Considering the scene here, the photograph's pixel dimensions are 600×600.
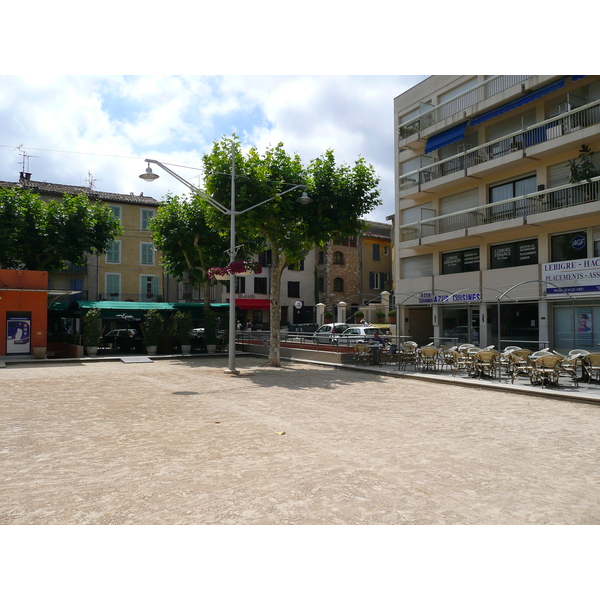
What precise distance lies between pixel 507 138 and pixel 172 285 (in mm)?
29400

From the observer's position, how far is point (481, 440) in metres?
7.79

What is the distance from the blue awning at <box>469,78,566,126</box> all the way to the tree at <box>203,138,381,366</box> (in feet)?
24.7

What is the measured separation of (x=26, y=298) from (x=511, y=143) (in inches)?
945

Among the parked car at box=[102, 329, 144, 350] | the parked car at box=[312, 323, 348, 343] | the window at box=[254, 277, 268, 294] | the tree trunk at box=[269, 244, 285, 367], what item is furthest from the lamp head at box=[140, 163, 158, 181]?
the window at box=[254, 277, 268, 294]

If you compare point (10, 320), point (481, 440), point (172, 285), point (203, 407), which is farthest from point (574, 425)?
point (172, 285)

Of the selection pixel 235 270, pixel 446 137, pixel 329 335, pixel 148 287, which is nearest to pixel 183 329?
pixel 329 335

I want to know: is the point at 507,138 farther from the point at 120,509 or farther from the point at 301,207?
the point at 120,509

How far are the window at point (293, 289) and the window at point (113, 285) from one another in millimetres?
16021

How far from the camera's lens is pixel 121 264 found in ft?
136

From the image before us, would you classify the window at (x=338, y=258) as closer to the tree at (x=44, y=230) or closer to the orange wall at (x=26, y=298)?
the tree at (x=44, y=230)

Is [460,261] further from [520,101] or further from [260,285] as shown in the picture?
[260,285]

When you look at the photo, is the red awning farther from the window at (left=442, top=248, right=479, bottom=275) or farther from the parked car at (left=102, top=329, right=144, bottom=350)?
the window at (left=442, top=248, right=479, bottom=275)

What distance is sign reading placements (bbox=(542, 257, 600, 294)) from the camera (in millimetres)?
19812

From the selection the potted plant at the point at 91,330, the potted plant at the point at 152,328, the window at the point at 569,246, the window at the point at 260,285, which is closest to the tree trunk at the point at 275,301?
the potted plant at the point at 152,328
